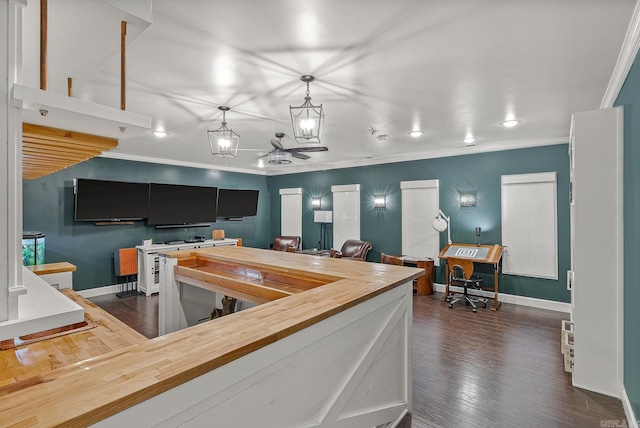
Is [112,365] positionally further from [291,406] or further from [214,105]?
[214,105]

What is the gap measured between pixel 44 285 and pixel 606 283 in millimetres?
3686

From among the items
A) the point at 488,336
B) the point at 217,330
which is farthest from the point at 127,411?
the point at 488,336

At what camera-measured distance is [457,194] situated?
225 inches

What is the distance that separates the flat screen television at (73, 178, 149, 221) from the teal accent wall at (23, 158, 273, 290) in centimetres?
27

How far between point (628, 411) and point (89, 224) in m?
7.38

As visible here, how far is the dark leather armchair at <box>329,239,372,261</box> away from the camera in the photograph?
6414 mm

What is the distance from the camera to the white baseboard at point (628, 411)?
6.82 feet

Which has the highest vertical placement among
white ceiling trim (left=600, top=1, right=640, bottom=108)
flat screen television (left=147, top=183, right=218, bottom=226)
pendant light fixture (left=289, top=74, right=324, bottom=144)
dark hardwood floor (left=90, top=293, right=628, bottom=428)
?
white ceiling trim (left=600, top=1, right=640, bottom=108)

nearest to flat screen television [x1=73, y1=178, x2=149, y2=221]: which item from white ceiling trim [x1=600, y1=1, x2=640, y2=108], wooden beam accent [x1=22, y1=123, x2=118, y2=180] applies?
wooden beam accent [x1=22, y1=123, x2=118, y2=180]

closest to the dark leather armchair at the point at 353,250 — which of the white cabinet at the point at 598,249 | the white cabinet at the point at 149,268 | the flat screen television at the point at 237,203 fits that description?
the flat screen television at the point at 237,203

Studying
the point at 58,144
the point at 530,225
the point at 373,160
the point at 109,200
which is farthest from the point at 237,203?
the point at 58,144

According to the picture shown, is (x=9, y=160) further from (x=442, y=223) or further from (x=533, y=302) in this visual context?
(x=533, y=302)

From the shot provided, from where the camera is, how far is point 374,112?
350 cm

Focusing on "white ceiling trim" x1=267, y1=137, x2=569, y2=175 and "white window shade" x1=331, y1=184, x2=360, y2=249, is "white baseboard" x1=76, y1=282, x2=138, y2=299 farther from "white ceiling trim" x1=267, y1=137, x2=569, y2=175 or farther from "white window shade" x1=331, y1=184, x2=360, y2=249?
"white ceiling trim" x1=267, y1=137, x2=569, y2=175
